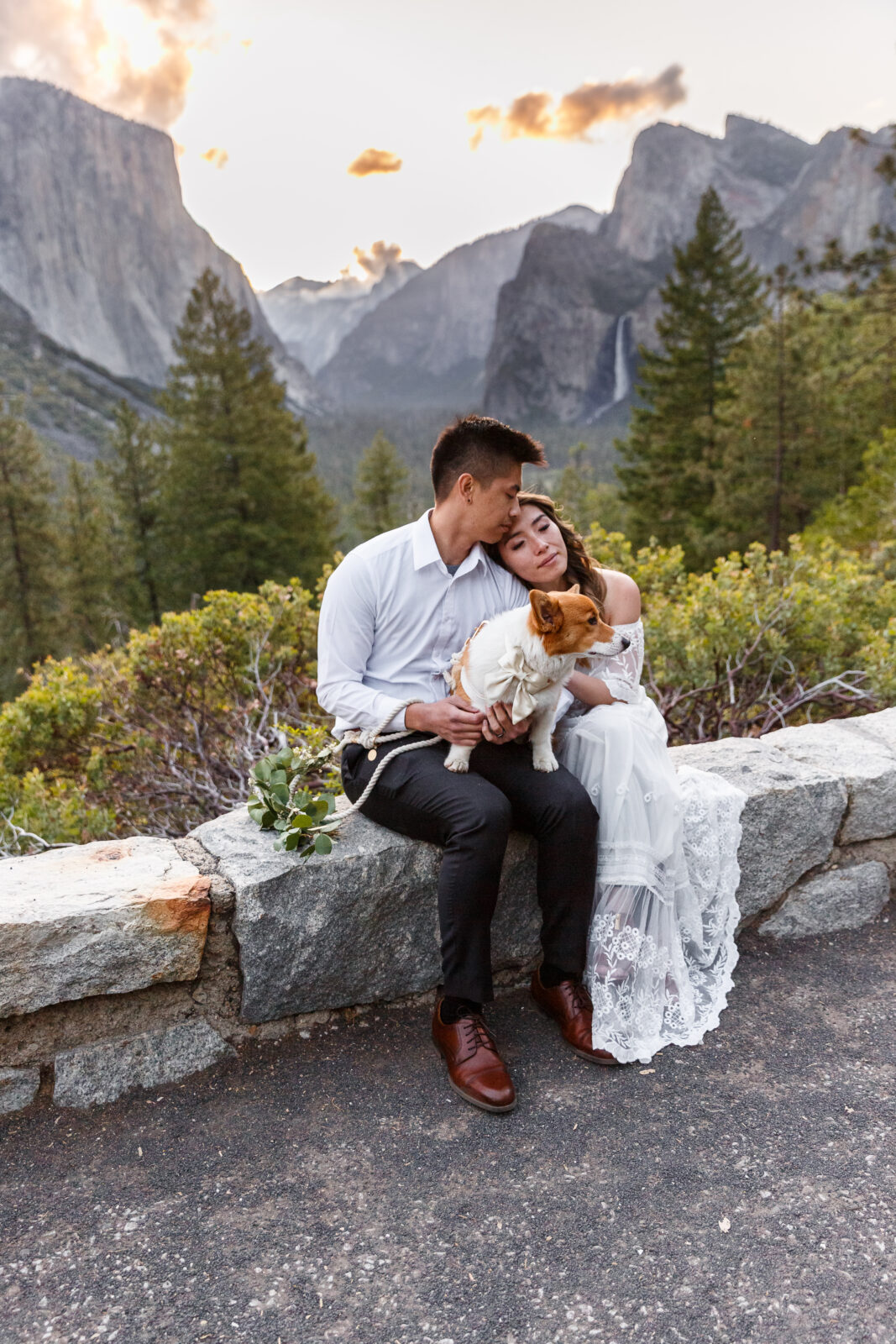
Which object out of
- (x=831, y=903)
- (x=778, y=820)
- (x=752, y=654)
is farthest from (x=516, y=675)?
(x=752, y=654)

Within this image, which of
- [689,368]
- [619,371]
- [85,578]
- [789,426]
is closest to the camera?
[789,426]

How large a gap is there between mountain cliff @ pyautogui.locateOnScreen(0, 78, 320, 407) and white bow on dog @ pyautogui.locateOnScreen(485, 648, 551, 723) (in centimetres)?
11750

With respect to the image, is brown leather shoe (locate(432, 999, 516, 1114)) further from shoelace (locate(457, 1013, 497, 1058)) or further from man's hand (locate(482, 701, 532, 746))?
man's hand (locate(482, 701, 532, 746))

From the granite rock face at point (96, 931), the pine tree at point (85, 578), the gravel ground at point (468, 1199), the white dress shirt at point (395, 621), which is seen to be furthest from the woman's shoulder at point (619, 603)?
the pine tree at point (85, 578)

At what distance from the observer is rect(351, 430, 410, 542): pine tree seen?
3509 centimetres

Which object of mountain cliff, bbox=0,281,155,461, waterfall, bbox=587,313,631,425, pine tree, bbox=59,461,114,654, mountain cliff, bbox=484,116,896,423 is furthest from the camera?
waterfall, bbox=587,313,631,425

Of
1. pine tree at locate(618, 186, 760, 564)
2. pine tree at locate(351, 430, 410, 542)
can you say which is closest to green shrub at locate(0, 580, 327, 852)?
pine tree at locate(618, 186, 760, 564)

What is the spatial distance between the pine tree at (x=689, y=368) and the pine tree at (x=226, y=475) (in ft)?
36.3

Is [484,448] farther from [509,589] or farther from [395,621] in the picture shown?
[395,621]

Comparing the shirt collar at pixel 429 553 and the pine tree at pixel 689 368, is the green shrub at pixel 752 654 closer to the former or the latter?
the shirt collar at pixel 429 553

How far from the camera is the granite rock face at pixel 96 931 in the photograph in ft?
7.86

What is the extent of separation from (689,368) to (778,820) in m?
26.1

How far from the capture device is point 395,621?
3111 millimetres

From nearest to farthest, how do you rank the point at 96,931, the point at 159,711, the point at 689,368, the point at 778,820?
the point at 96,931, the point at 778,820, the point at 159,711, the point at 689,368
